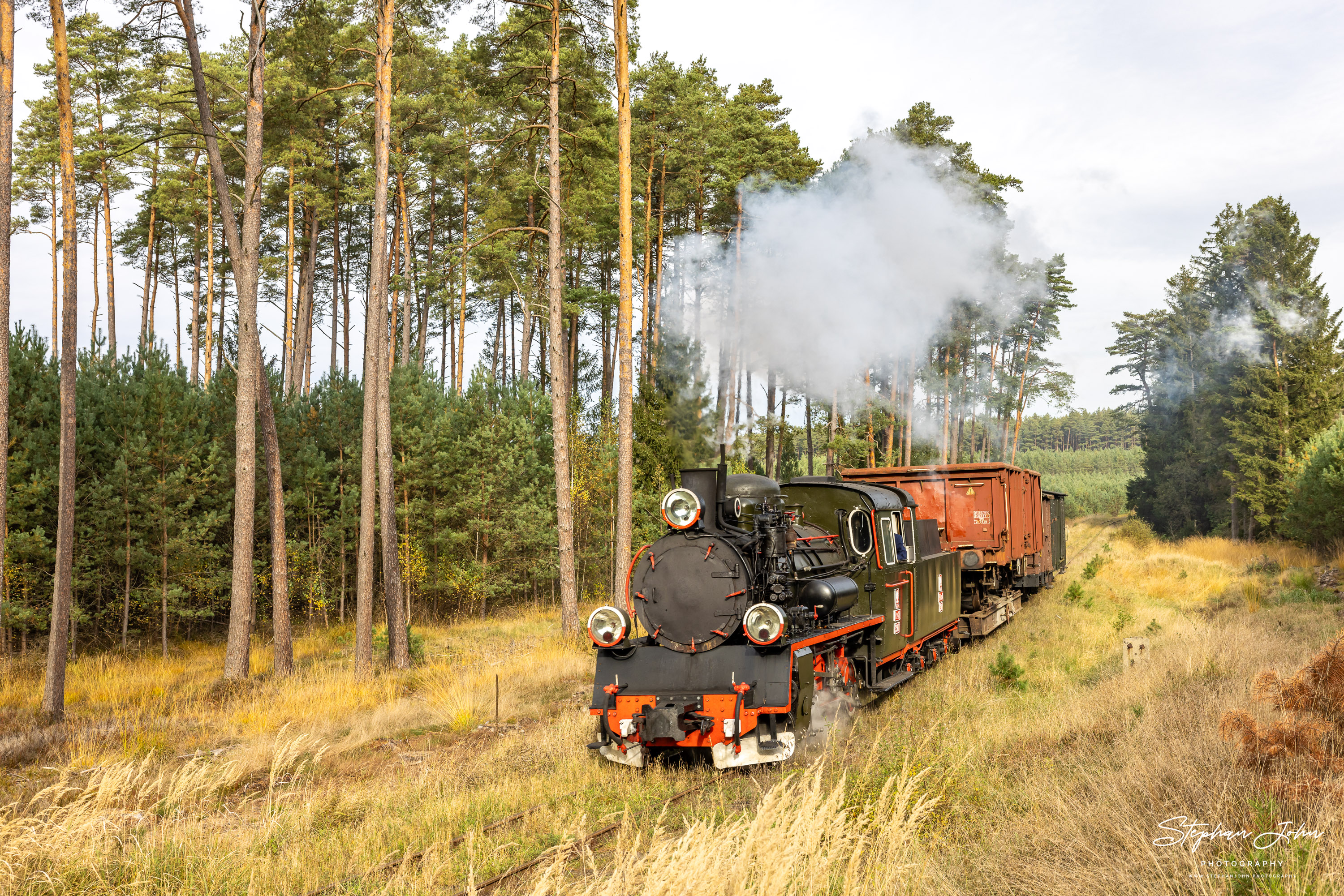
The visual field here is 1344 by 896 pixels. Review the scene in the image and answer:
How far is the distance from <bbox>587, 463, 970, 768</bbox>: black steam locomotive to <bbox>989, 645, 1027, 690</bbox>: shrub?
213cm

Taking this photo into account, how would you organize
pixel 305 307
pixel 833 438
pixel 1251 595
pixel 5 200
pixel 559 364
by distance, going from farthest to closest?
pixel 305 307 < pixel 833 438 < pixel 1251 595 < pixel 559 364 < pixel 5 200

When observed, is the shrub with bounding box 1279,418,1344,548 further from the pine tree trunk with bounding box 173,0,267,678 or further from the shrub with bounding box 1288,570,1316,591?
the pine tree trunk with bounding box 173,0,267,678

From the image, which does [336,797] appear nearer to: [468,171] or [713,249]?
[713,249]

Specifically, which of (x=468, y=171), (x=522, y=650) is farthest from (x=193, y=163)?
(x=522, y=650)

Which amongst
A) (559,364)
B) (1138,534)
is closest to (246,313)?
(559,364)

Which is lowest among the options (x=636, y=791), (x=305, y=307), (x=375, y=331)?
(x=636, y=791)

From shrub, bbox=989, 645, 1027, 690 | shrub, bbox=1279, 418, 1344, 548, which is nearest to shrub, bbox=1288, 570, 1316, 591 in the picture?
shrub, bbox=1279, 418, 1344, 548

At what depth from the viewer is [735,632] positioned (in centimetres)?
728

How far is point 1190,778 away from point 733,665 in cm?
339

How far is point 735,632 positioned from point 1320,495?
2141cm

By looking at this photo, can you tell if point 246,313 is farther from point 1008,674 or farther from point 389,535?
point 1008,674

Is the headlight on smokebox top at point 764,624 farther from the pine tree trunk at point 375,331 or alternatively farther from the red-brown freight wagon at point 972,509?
the pine tree trunk at point 375,331

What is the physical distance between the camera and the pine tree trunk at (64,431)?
10.3 m

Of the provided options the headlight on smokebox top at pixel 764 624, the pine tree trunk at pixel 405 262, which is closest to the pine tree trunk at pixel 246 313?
the headlight on smokebox top at pixel 764 624
